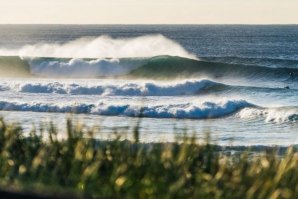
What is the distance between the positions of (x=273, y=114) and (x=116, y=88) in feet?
32.8

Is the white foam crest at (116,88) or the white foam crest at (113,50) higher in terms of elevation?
the white foam crest at (116,88)

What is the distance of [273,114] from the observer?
23.2 metres

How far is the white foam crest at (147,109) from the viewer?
23578 mm

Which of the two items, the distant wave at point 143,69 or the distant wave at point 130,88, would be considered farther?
the distant wave at point 143,69

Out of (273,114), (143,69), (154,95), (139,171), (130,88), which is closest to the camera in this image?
(139,171)

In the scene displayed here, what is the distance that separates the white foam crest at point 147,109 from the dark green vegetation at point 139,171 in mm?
16080

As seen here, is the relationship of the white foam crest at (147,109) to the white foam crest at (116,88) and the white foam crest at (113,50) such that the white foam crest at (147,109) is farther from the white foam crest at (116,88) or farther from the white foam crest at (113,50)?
the white foam crest at (113,50)

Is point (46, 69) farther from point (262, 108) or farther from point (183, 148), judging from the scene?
point (183, 148)

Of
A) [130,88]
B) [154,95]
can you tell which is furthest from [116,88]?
[154,95]

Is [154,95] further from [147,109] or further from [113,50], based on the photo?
[113,50]

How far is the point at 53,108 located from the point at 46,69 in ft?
59.3

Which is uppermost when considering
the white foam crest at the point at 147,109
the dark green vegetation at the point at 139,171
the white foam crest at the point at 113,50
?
the dark green vegetation at the point at 139,171

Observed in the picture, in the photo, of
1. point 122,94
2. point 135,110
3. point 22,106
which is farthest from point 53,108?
point 122,94

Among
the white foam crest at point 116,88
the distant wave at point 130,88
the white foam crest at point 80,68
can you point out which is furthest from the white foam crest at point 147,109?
the white foam crest at point 80,68
